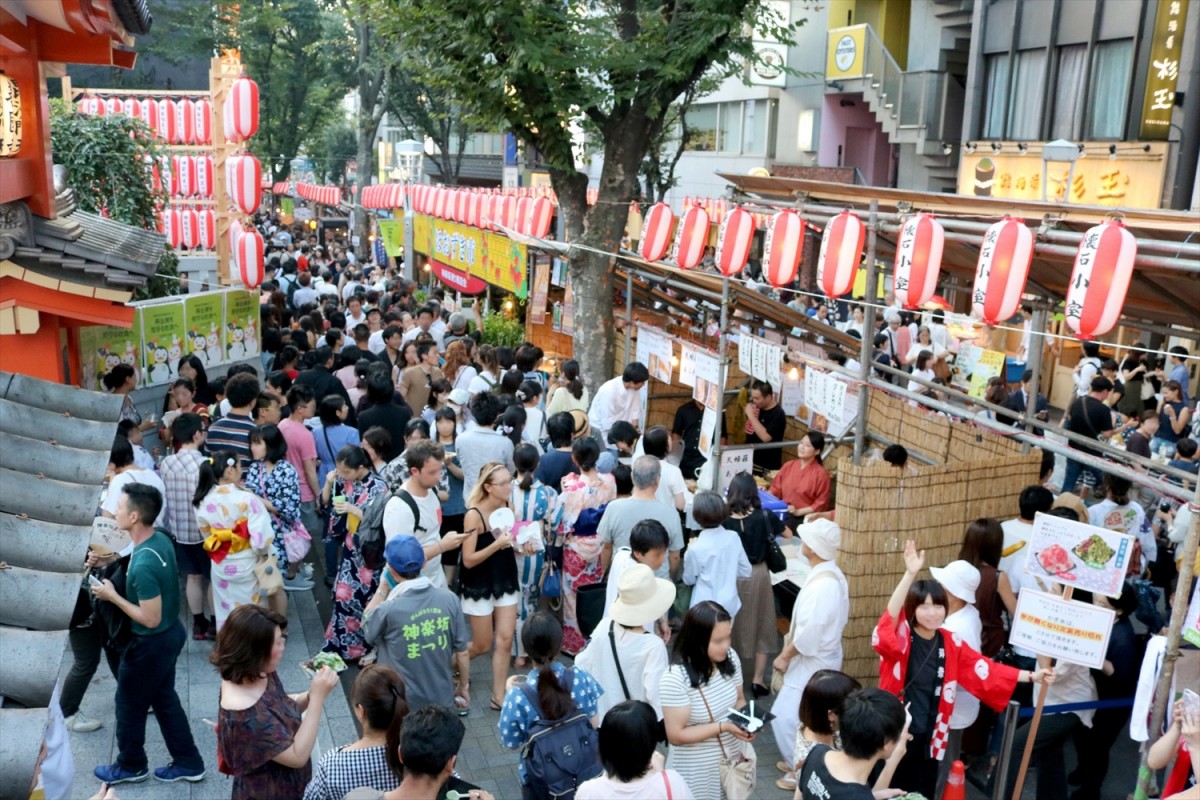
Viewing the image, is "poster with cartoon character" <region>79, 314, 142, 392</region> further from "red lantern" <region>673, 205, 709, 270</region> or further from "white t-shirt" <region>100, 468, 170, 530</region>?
"red lantern" <region>673, 205, 709, 270</region>

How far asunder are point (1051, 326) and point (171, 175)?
53.8ft

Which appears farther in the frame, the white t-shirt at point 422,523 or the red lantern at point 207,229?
the red lantern at point 207,229

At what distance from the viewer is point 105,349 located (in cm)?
1097

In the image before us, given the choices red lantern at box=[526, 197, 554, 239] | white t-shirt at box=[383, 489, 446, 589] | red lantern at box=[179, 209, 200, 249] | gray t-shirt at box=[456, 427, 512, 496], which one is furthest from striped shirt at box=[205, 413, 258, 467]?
red lantern at box=[179, 209, 200, 249]

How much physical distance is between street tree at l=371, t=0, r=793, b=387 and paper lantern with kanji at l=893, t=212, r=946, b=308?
4.67 meters

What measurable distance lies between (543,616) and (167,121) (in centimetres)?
1636

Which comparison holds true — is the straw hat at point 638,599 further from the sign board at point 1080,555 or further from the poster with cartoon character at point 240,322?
the poster with cartoon character at point 240,322

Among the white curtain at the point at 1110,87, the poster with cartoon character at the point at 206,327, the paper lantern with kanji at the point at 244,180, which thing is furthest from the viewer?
the white curtain at the point at 1110,87

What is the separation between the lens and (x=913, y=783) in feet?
A: 18.8

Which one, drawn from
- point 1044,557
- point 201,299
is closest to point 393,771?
point 1044,557

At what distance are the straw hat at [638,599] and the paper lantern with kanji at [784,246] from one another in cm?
412

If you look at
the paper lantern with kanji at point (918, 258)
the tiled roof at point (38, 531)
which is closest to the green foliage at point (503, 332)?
the paper lantern with kanji at point (918, 258)

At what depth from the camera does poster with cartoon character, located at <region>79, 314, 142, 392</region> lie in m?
10.3

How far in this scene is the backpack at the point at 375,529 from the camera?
267 inches
